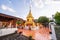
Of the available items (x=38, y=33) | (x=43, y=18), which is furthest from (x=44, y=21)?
(x=38, y=33)

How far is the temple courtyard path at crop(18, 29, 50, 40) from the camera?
234 cm

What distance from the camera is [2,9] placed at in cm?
235

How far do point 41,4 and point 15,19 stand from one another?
496mm

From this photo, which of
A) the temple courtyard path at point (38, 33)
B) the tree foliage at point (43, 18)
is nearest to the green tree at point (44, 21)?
the tree foliage at point (43, 18)

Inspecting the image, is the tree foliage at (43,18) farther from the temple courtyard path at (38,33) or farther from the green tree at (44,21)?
the temple courtyard path at (38,33)

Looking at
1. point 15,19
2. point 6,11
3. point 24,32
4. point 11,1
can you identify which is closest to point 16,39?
point 24,32

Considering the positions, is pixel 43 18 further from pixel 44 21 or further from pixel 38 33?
pixel 38 33

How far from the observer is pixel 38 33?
2.37 m

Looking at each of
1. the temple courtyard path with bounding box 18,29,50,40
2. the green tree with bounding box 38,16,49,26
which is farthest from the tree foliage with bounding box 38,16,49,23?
the temple courtyard path with bounding box 18,29,50,40

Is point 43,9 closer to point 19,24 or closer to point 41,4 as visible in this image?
point 41,4

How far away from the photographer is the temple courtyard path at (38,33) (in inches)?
92.0

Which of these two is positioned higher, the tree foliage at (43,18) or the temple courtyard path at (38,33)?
the tree foliage at (43,18)

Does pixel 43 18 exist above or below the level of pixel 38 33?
above

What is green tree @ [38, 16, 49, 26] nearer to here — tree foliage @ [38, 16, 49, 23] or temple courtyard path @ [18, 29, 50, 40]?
tree foliage @ [38, 16, 49, 23]
